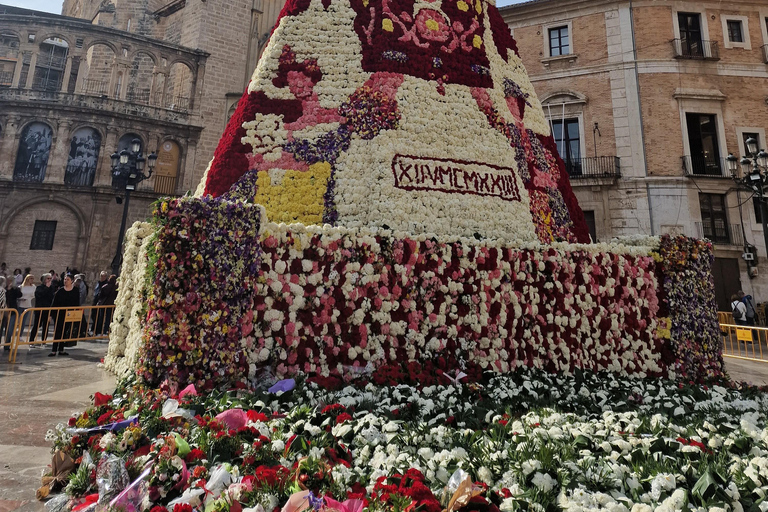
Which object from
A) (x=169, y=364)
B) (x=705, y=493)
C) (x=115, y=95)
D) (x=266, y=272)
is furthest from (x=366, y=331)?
(x=115, y=95)

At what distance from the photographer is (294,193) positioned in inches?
201

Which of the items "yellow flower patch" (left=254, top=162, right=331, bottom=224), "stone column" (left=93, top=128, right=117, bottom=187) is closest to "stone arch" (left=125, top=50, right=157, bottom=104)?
"stone column" (left=93, top=128, right=117, bottom=187)

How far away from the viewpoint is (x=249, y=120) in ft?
17.9

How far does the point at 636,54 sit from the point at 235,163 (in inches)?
737

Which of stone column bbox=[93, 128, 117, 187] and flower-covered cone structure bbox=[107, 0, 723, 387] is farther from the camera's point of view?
stone column bbox=[93, 128, 117, 187]

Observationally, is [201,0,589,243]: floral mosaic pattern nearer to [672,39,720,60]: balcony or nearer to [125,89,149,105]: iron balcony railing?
[672,39,720,60]: balcony

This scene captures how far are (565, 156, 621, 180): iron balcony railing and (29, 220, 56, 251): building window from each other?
2217cm

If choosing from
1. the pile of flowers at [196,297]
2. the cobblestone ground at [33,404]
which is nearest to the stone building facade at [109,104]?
the cobblestone ground at [33,404]

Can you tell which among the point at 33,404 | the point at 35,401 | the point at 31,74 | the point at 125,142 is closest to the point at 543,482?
the point at 33,404

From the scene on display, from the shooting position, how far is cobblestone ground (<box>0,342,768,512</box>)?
2623mm

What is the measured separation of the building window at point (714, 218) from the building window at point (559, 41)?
8.37 meters

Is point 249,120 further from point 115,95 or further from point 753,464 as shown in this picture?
point 115,95

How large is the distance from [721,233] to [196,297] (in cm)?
1965

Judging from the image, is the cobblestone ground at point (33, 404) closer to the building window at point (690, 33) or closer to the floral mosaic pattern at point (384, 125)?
the floral mosaic pattern at point (384, 125)
